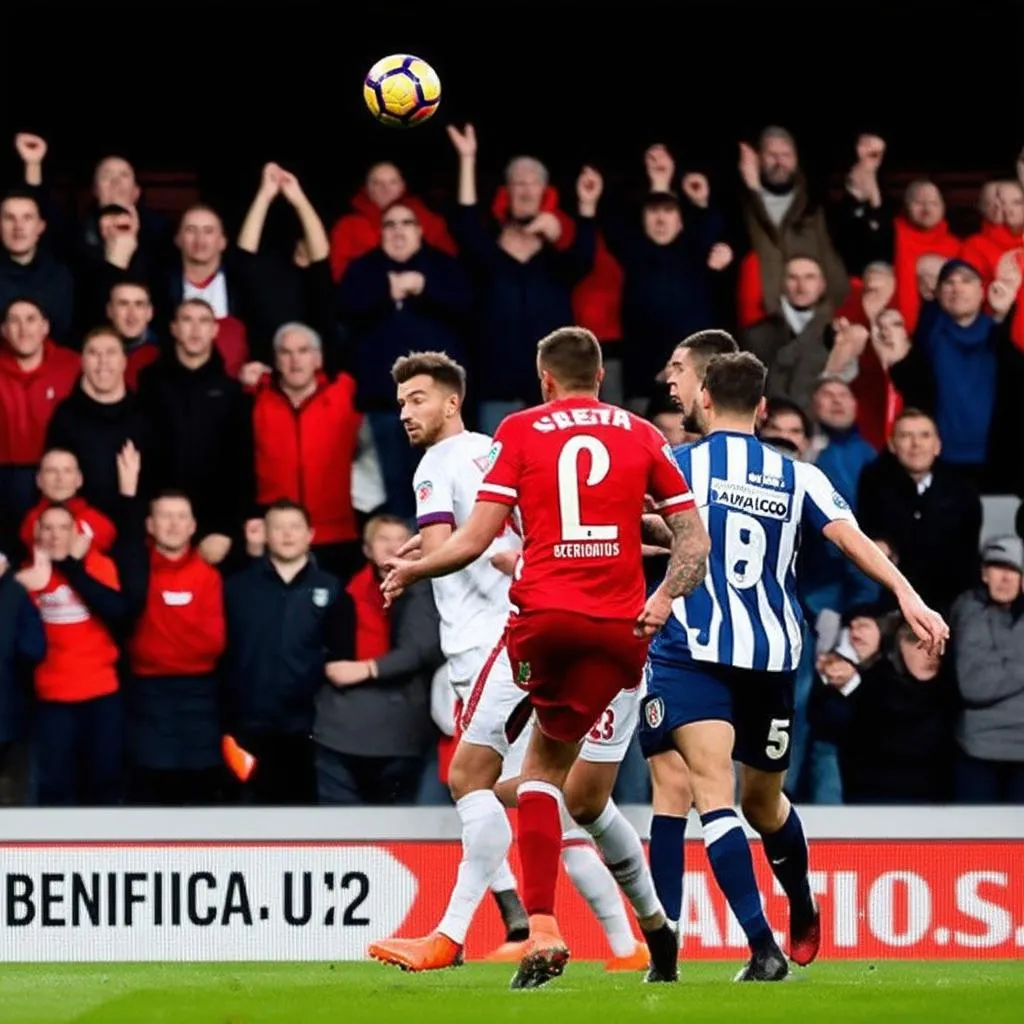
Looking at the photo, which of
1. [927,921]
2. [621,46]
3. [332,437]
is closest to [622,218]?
[332,437]

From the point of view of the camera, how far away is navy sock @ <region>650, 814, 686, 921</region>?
920 cm

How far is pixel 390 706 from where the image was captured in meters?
12.8

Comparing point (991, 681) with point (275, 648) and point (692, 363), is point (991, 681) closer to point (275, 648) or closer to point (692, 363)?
point (275, 648)

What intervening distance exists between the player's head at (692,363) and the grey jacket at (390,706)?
12.7 ft

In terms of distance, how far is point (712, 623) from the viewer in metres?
8.65

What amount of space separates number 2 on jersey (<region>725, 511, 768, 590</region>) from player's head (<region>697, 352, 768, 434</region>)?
13.9 inches

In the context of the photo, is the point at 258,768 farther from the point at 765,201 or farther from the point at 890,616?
the point at 765,201

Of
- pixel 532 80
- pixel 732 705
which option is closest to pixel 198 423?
pixel 532 80

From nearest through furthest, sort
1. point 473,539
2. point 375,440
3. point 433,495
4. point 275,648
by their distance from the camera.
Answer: point 473,539 < point 433,495 < point 275,648 < point 375,440

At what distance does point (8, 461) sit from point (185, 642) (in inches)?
56.0

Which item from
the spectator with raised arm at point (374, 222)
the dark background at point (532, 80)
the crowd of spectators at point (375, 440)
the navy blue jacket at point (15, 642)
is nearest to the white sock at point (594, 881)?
the crowd of spectators at point (375, 440)

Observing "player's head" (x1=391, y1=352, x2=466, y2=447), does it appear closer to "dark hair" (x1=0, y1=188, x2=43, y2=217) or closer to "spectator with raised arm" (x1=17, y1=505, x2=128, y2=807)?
"spectator with raised arm" (x1=17, y1=505, x2=128, y2=807)

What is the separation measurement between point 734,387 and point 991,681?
15.4 ft

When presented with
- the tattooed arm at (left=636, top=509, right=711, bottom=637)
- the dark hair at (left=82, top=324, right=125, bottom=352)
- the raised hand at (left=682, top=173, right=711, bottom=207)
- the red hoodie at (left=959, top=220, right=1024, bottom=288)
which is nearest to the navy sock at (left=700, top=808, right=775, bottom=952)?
the tattooed arm at (left=636, top=509, right=711, bottom=637)
